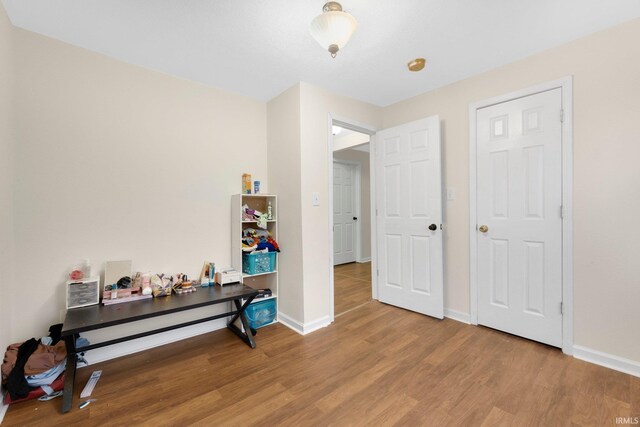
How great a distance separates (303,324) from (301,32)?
2.39 metres

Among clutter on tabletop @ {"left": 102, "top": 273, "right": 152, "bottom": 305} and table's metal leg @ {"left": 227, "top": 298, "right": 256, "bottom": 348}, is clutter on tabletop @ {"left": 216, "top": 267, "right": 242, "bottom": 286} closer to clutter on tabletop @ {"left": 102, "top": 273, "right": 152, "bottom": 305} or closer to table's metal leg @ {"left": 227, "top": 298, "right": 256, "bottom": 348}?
table's metal leg @ {"left": 227, "top": 298, "right": 256, "bottom": 348}

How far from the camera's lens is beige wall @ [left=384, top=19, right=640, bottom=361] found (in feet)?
6.04

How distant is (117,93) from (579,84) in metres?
3.59

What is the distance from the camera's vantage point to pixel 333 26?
154 centimetres

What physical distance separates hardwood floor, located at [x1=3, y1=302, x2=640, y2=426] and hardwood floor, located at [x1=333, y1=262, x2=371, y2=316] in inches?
31.9

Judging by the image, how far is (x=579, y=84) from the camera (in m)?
2.04

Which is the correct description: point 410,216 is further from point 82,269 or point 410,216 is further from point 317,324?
point 82,269

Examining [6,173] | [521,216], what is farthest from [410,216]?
[6,173]

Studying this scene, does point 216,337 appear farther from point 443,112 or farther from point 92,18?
point 443,112

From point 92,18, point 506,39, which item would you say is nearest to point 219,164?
point 92,18

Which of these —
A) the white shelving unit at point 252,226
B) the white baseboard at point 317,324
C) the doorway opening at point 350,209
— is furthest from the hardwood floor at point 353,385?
the doorway opening at point 350,209

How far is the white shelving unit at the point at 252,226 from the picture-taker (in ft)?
8.62

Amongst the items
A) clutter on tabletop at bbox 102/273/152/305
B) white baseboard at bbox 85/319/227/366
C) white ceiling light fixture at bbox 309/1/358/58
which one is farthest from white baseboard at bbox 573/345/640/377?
clutter on tabletop at bbox 102/273/152/305

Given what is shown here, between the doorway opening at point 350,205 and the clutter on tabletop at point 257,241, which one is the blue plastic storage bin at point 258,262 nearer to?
the clutter on tabletop at point 257,241
